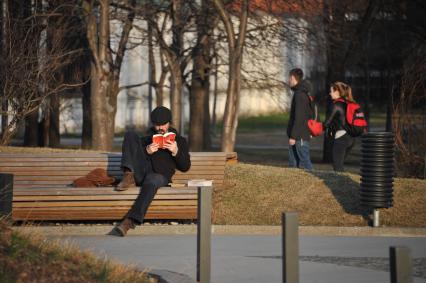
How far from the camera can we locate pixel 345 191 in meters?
14.2

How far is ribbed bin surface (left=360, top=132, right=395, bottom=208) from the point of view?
12.8 m

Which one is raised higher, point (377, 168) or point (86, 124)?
point (86, 124)

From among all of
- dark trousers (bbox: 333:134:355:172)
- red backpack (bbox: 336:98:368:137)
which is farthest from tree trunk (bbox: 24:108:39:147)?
red backpack (bbox: 336:98:368:137)

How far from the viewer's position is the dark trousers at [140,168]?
12547 mm

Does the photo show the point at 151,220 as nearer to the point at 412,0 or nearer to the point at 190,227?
the point at 190,227

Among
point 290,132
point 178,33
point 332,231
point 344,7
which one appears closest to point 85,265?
point 332,231

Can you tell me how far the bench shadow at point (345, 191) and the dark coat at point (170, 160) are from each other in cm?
210

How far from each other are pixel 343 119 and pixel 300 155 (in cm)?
116

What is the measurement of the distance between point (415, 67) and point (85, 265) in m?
11.1

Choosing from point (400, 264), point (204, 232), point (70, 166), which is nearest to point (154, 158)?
point (70, 166)

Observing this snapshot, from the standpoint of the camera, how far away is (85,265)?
8055mm

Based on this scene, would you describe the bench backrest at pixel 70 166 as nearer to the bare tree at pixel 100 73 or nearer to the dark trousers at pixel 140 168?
the dark trousers at pixel 140 168

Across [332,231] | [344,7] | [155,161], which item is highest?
[344,7]

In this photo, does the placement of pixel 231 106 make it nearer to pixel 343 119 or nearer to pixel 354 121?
pixel 343 119
